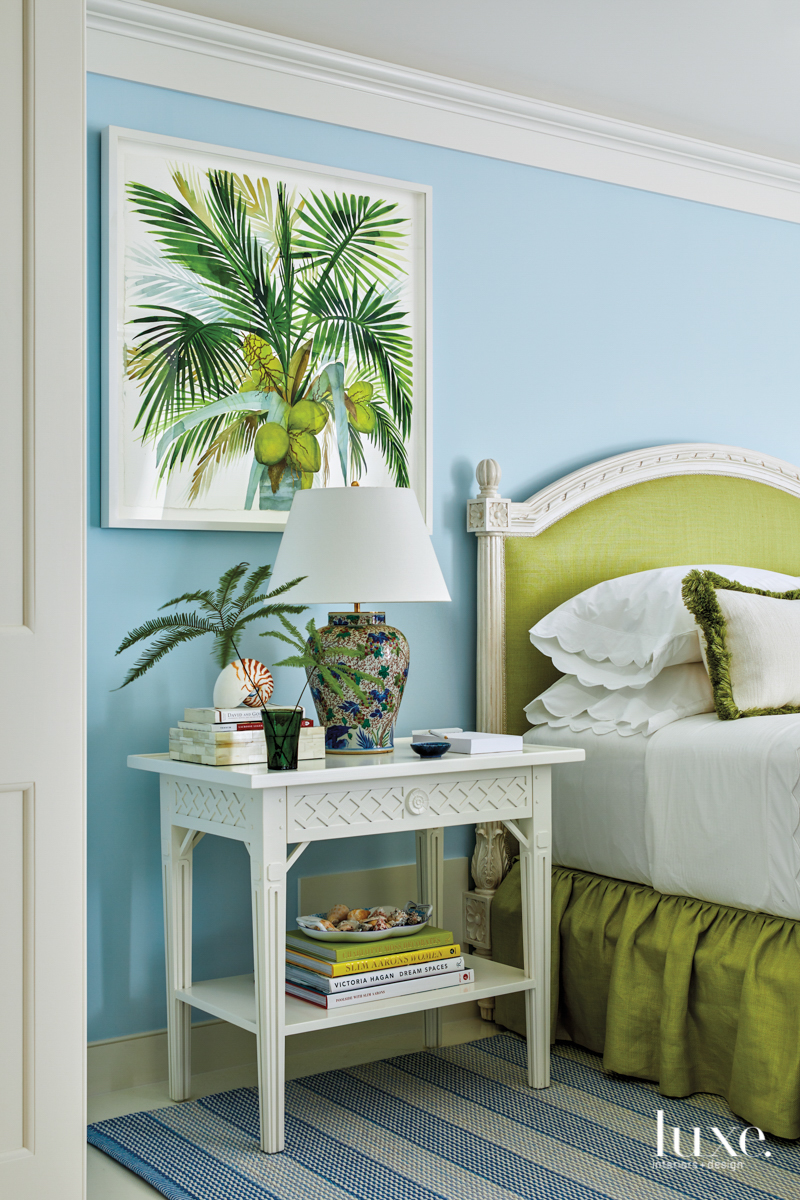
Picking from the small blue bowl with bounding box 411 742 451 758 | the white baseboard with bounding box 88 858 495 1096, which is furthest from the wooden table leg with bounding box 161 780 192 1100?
the small blue bowl with bounding box 411 742 451 758

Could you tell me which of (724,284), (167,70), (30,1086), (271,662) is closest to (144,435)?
(271,662)

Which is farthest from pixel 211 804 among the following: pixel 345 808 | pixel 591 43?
pixel 591 43

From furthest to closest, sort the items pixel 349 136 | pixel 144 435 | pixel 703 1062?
pixel 349 136 < pixel 144 435 < pixel 703 1062

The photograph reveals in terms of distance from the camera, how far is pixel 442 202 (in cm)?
291

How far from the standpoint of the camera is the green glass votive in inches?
81.4

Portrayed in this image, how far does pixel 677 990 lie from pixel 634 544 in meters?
1.26

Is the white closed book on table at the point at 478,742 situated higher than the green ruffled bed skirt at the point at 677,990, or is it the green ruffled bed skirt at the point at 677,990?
the white closed book on table at the point at 478,742

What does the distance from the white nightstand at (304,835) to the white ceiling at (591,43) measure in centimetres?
168

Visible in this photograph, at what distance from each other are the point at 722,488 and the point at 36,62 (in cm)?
225

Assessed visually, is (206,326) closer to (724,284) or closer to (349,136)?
(349,136)

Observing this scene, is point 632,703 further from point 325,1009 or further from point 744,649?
point 325,1009

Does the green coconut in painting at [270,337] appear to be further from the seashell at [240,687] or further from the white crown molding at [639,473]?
the seashell at [240,687]

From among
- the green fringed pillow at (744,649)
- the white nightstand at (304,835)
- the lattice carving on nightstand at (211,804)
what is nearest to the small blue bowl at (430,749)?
the white nightstand at (304,835)

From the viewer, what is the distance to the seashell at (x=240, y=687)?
2.27 m
